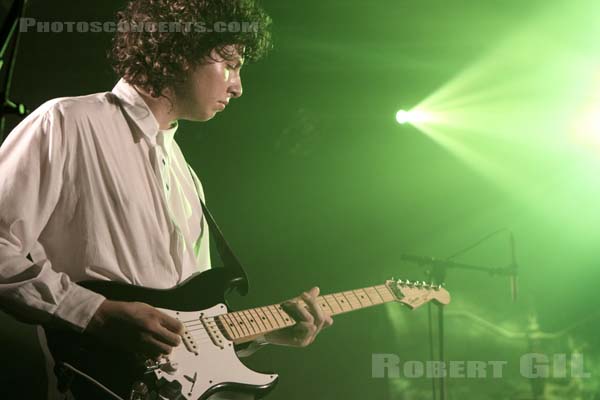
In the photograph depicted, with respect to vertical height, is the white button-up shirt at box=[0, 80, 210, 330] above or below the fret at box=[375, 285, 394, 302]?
Answer: above

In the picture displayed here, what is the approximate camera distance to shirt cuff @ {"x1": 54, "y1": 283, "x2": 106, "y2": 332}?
4.83ft

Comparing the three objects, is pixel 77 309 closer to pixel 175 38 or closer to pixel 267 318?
pixel 267 318

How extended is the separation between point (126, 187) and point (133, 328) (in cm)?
43

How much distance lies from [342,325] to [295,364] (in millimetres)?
341

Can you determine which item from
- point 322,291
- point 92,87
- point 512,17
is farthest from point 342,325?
point 512,17

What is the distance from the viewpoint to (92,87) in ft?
8.99

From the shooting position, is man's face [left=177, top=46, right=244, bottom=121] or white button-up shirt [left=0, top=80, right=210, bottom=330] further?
man's face [left=177, top=46, right=244, bottom=121]

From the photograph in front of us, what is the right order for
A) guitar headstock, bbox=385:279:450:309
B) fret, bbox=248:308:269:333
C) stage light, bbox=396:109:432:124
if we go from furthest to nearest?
stage light, bbox=396:109:432:124, guitar headstock, bbox=385:279:450:309, fret, bbox=248:308:269:333

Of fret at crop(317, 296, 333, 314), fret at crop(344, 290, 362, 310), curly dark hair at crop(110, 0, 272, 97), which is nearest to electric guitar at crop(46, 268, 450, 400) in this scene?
fret at crop(317, 296, 333, 314)

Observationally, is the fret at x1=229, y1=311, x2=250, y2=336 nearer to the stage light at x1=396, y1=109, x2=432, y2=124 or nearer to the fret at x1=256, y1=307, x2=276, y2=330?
the fret at x1=256, y1=307, x2=276, y2=330

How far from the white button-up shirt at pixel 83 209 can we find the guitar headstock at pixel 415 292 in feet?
2.73

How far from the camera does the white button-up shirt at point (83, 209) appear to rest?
149 centimetres

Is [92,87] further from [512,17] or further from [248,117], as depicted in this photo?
[512,17]

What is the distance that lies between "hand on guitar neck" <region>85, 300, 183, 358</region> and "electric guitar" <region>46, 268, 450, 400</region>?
1.0 inches
